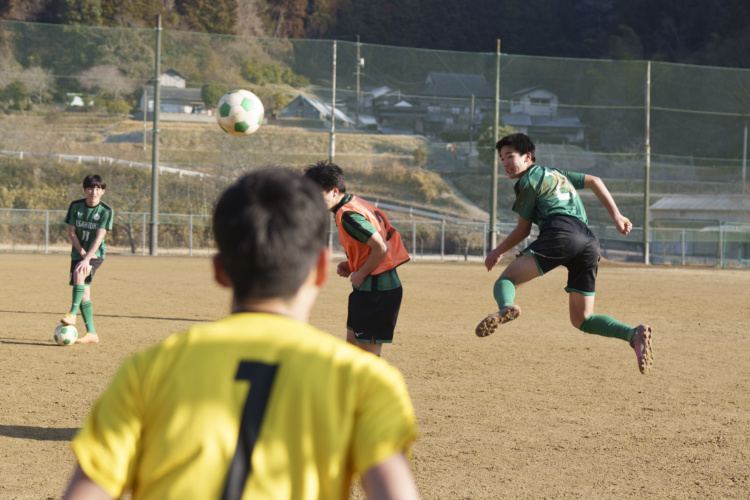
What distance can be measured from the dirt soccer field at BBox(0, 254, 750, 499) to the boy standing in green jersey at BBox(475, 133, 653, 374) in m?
0.78

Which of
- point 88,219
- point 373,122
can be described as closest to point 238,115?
point 88,219

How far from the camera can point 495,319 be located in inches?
202

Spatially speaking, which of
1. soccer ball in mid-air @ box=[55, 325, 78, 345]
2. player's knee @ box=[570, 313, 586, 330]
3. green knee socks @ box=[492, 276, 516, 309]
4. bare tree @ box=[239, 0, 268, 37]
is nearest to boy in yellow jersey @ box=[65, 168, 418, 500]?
green knee socks @ box=[492, 276, 516, 309]

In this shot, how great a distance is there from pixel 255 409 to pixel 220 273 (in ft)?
0.88

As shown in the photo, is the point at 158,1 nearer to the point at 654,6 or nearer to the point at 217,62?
the point at 217,62

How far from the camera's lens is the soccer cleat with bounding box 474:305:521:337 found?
5.10m

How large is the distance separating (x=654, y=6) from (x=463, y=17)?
15228mm

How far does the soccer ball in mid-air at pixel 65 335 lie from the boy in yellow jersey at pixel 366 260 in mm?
3689

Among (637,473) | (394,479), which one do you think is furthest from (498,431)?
(394,479)

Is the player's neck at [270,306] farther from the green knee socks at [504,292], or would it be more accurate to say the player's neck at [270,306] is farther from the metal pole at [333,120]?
the metal pole at [333,120]

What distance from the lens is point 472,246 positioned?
26.6 m

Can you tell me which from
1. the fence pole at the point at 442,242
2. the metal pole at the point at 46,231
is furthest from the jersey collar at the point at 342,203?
the metal pole at the point at 46,231

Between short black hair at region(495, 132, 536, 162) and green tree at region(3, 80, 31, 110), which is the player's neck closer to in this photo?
short black hair at region(495, 132, 536, 162)

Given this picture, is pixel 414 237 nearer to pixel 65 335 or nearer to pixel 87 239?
pixel 87 239
